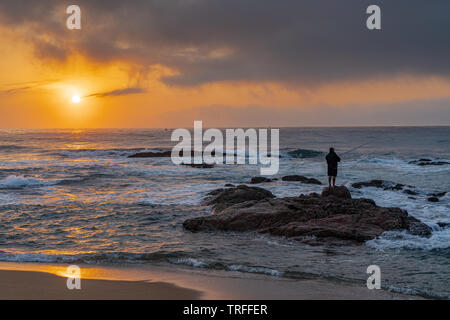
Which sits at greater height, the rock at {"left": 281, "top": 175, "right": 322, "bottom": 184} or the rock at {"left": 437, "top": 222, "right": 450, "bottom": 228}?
the rock at {"left": 281, "top": 175, "right": 322, "bottom": 184}

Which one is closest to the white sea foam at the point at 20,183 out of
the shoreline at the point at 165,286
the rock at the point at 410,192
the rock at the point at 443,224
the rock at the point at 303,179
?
the rock at the point at 303,179

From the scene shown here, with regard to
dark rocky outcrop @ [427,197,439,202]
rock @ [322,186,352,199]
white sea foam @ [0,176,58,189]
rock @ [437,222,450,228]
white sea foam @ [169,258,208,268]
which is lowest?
white sea foam @ [169,258,208,268]

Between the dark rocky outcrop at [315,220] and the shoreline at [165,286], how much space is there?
10.4 feet

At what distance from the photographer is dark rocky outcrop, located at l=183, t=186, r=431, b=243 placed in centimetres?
1009

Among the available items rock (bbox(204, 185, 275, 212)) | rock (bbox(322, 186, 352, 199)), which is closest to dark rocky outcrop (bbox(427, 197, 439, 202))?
rock (bbox(322, 186, 352, 199))

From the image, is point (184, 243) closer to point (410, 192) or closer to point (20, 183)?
point (410, 192)

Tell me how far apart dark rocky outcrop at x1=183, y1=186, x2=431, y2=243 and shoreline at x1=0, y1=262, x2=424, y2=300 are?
10.4ft

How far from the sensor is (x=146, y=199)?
16453mm

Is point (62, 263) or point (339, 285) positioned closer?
point (339, 285)

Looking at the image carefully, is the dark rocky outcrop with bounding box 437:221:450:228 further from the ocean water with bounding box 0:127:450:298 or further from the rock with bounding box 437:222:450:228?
the ocean water with bounding box 0:127:450:298

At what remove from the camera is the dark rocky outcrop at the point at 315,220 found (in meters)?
10.1

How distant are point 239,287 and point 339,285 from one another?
167 centimetres
